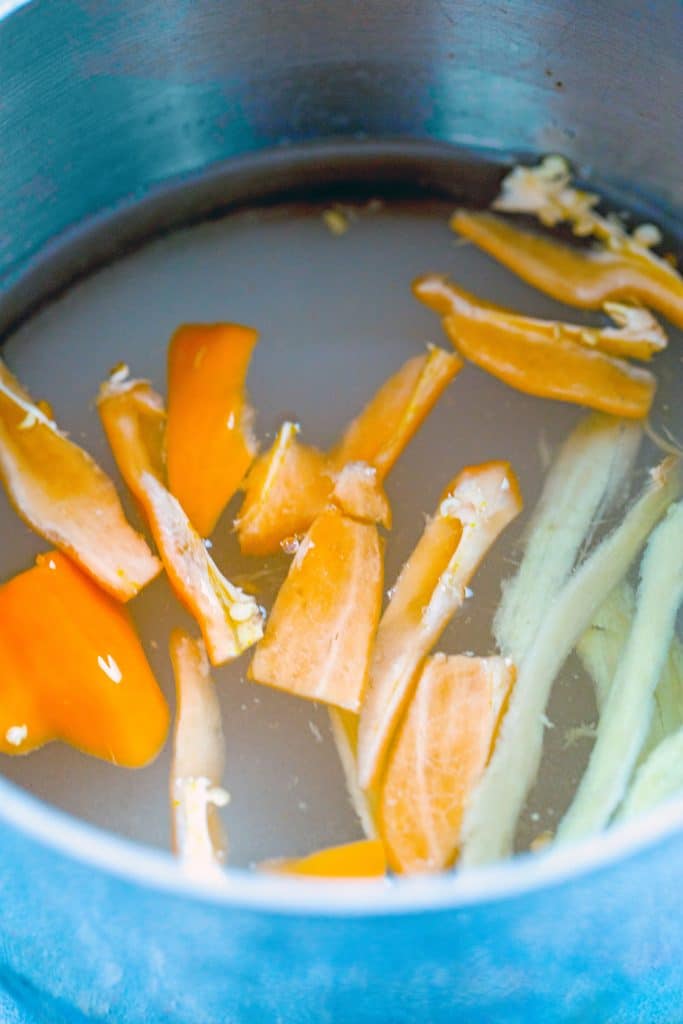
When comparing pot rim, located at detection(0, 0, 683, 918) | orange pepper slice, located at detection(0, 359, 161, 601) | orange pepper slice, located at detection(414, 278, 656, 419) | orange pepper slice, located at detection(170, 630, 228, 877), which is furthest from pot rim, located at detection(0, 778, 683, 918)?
orange pepper slice, located at detection(414, 278, 656, 419)

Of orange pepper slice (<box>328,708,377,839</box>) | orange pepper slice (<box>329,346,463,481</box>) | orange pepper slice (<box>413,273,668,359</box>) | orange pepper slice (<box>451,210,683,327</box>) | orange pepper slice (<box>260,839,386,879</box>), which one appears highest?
orange pepper slice (<box>451,210,683,327</box>)

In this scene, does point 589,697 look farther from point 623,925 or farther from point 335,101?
point 335,101

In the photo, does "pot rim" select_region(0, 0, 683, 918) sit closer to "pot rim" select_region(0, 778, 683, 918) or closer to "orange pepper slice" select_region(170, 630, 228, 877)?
"pot rim" select_region(0, 778, 683, 918)

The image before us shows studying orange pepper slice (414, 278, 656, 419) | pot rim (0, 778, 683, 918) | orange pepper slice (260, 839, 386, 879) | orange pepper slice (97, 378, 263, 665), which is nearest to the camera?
pot rim (0, 778, 683, 918)

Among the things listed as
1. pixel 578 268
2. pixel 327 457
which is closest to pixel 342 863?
pixel 327 457

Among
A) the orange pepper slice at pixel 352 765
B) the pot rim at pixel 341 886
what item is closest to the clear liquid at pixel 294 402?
the orange pepper slice at pixel 352 765

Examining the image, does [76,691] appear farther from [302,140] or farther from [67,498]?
[302,140]
